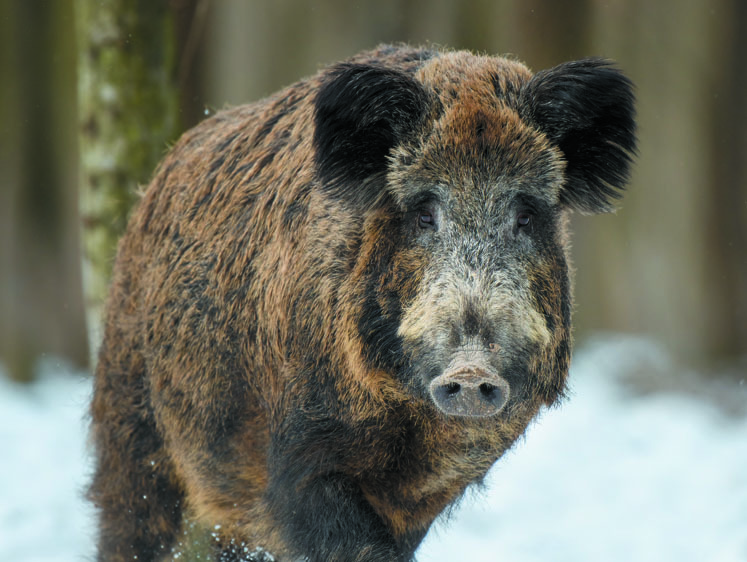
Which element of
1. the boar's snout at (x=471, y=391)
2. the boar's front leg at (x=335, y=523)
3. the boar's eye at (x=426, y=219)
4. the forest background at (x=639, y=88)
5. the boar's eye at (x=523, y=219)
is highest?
the forest background at (x=639, y=88)

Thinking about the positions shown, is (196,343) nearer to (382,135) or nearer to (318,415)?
(318,415)

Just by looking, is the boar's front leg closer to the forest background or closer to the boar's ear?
the boar's ear

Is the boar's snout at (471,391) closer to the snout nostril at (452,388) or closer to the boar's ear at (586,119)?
the snout nostril at (452,388)

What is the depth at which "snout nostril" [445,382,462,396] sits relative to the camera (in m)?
3.28

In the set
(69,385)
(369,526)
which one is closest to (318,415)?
(369,526)

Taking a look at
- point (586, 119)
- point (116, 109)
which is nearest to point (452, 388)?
point (586, 119)

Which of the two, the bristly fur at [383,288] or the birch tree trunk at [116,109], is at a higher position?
the birch tree trunk at [116,109]

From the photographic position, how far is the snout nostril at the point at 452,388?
3280mm

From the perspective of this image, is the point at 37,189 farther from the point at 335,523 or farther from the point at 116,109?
the point at 335,523

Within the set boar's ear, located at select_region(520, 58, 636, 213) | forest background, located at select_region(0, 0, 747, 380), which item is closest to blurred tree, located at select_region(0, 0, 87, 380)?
forest background, located at select_region(0, 0, 747, 380)

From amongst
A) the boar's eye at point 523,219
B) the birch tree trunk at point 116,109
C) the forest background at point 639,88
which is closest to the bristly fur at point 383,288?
the boar's eye at point 523,219

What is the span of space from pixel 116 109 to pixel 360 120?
142 inches

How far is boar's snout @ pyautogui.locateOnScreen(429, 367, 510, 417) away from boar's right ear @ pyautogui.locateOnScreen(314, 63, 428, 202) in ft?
2.93

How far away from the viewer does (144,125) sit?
22.8 feet
